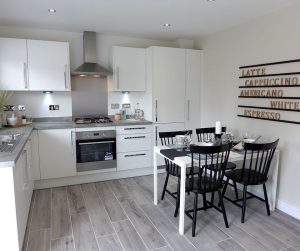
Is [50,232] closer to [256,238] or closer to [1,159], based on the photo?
[1,159]

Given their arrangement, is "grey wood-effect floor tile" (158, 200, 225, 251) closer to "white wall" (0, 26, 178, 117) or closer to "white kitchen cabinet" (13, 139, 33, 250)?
"white kitchen cabinet" (13, 139, 33, 250)

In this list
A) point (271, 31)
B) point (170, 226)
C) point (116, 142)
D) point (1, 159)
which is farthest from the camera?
point (116, 142)

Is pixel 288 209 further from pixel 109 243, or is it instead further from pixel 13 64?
pixel 13 64

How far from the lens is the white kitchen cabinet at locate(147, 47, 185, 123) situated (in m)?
4.07

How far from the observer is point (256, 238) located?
2.39 metres

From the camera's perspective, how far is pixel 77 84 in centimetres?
414

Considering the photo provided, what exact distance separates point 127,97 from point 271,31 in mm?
2498

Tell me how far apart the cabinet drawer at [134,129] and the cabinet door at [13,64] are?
5.14 ft

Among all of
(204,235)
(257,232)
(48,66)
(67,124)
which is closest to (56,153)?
(67,124)

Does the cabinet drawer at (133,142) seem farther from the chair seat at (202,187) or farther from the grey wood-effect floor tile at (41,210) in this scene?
the chair seat at (202,187)

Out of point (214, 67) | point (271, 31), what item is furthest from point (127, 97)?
point (271, 31)

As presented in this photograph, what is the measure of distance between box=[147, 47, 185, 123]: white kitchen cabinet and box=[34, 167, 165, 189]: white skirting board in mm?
925

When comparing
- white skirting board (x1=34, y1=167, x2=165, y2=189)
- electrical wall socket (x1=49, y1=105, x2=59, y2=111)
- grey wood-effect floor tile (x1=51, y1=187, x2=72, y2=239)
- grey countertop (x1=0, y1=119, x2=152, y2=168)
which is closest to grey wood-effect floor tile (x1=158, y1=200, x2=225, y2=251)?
grey wood-effect floor tile (x1=51, y1=187, x2=72, y2=239)

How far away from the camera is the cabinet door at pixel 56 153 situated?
353 centimetres
